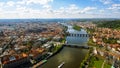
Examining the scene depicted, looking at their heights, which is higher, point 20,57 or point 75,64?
point 20,57

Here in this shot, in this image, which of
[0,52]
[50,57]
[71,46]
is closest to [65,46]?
[71,46]

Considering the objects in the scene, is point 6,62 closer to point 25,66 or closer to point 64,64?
point 25,66

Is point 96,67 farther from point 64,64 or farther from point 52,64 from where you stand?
point 52,64

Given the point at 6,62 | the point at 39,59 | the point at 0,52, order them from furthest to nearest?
the point at 0,52 → the point at 39,59 → the point at 6,62

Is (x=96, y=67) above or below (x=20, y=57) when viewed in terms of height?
below

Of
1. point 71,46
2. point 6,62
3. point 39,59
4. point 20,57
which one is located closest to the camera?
point 6,62

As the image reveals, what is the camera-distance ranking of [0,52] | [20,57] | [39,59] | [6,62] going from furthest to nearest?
[0,52]
[39,59]
[20,57]
[6,62]

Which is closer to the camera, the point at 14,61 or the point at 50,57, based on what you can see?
the point at 14,61

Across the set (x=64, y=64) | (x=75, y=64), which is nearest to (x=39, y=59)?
(x=64, y=64)

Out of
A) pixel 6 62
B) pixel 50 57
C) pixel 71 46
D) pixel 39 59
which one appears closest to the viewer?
A: pixel 6 62
